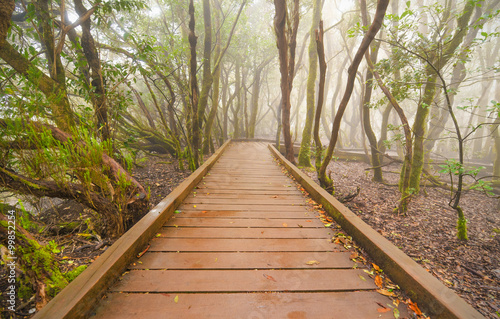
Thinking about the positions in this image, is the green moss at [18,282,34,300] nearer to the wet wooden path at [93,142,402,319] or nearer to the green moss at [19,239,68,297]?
the green moss at [19,239,68,297]

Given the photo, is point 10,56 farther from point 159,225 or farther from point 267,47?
→ point 267,47

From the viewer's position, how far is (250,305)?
137 centimetres

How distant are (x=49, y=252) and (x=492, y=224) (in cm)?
718

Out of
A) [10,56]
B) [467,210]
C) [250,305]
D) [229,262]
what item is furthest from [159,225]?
[467,210]

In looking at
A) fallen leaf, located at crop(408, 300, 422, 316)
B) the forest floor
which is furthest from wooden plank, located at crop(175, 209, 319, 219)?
fallen leaf, located at crop(408, 300, 422, 316)

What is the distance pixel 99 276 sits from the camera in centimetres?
136

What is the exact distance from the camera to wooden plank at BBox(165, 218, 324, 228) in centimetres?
239

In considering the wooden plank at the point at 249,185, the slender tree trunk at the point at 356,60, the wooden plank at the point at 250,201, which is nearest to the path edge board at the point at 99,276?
the wooden plank at the point at 250,201

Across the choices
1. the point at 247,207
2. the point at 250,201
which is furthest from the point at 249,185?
the point at 247,207

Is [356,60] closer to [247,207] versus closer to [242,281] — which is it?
[247,207]

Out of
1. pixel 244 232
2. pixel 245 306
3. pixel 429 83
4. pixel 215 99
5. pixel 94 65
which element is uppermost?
pixel 215 99

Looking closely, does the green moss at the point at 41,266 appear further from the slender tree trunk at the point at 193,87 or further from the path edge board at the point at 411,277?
the slender tree trunk at the point at 193,87

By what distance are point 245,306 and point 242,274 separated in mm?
271

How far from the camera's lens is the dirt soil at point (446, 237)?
222cm
